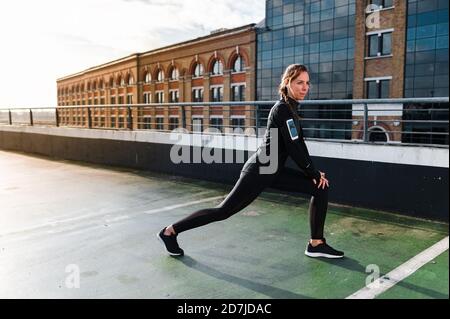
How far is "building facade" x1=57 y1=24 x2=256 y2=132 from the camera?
46031mm

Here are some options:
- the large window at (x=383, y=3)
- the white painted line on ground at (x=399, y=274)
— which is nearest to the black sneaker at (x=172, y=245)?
the white painted line on ground at (x=399, y=274)

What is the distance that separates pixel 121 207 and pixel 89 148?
6169mm

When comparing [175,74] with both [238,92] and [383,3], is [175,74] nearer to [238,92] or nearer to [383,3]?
[238,92]

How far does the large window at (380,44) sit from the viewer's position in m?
35.3

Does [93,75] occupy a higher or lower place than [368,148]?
higher

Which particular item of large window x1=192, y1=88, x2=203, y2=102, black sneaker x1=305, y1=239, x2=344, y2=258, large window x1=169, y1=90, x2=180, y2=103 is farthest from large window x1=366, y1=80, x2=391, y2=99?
black sneaker x1=305, y1=239, x2=344, y2=258

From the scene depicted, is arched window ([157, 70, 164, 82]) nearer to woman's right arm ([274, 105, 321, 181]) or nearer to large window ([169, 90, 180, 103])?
large window ([169, 90, 180, 103])

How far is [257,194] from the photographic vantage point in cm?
381

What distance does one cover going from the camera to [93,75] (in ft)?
275

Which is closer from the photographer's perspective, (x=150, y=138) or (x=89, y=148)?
(x=150, y=138)

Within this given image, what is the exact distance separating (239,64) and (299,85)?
45522 millimetres

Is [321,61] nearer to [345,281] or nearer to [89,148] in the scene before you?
[89,148]

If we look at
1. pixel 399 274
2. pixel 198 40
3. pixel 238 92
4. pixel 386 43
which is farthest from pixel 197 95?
pixel 399 274
